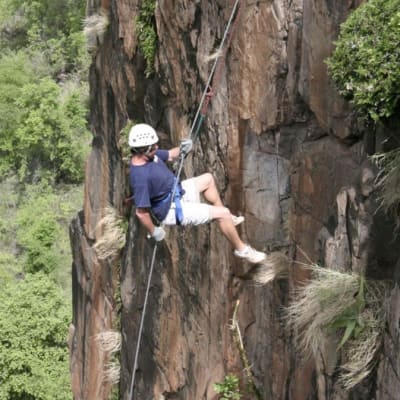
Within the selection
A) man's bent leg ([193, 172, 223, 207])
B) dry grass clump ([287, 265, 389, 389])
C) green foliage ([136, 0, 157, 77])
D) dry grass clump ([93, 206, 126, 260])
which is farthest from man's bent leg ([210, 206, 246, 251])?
dry grass clump ([93, 206, 126, 260])

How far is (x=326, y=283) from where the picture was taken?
20.1 feet

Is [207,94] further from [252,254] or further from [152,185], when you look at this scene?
[252,254]

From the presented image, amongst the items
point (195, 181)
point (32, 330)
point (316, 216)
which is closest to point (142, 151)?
point (195, 181)

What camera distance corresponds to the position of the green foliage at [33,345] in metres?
19.5

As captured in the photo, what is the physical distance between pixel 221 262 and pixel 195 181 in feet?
3.72

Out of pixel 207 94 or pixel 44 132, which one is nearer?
pixel 207 94

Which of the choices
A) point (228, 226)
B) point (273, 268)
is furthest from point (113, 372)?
point (273, 268)

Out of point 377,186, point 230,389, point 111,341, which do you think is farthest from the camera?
point 111,341

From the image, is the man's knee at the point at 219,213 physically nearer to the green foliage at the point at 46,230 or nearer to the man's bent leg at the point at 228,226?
the man's bent leg at the point at 228,226

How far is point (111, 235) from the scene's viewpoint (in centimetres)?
1284

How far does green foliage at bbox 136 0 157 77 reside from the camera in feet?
34.8

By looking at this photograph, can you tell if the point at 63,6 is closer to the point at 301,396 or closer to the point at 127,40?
the point at 127,40

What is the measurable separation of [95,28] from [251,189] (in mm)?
6194

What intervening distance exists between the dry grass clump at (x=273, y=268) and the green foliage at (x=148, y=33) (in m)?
4.05
